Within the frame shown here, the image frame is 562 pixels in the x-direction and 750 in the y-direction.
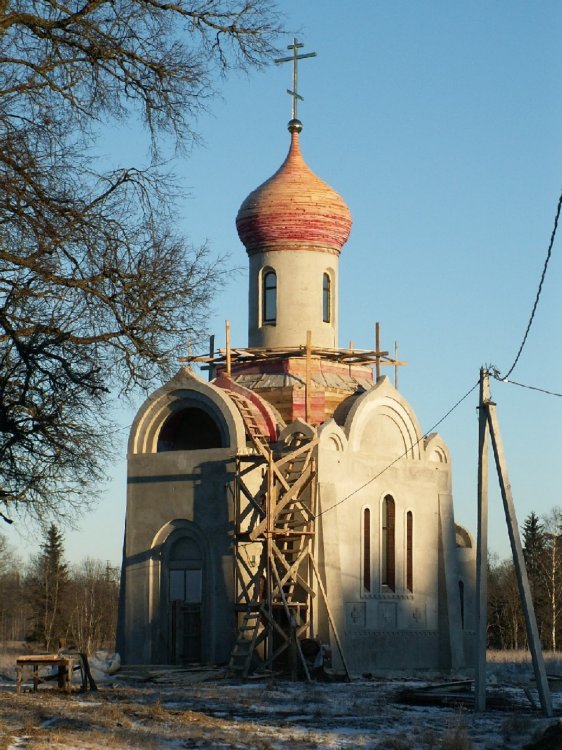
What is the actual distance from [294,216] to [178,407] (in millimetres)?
5412

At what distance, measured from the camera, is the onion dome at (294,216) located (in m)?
33.2

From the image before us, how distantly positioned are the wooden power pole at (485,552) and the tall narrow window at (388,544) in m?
10.6

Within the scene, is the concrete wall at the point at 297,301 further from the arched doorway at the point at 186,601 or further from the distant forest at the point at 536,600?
the distant forest at the point at 536,600

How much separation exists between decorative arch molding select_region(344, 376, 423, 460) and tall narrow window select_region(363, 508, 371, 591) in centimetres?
151

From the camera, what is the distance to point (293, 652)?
27750 mm

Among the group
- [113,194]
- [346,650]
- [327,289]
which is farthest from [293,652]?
[113,194]

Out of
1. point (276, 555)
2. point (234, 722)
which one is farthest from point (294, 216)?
point (234, 722)

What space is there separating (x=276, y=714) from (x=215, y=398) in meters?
11.4

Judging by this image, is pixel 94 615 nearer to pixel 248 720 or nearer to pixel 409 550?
pixel 409 550

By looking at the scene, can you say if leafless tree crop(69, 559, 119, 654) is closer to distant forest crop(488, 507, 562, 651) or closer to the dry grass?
distant forest crop(488, 507, 562, 651)

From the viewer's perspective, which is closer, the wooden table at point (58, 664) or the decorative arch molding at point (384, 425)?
the wooden table at point (58, 664)

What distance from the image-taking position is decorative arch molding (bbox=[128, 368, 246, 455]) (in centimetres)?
3028

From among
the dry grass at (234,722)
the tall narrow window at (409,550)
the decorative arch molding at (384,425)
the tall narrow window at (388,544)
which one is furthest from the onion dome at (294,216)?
the dry grass at (234,722)

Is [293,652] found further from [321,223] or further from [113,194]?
[113,194]
